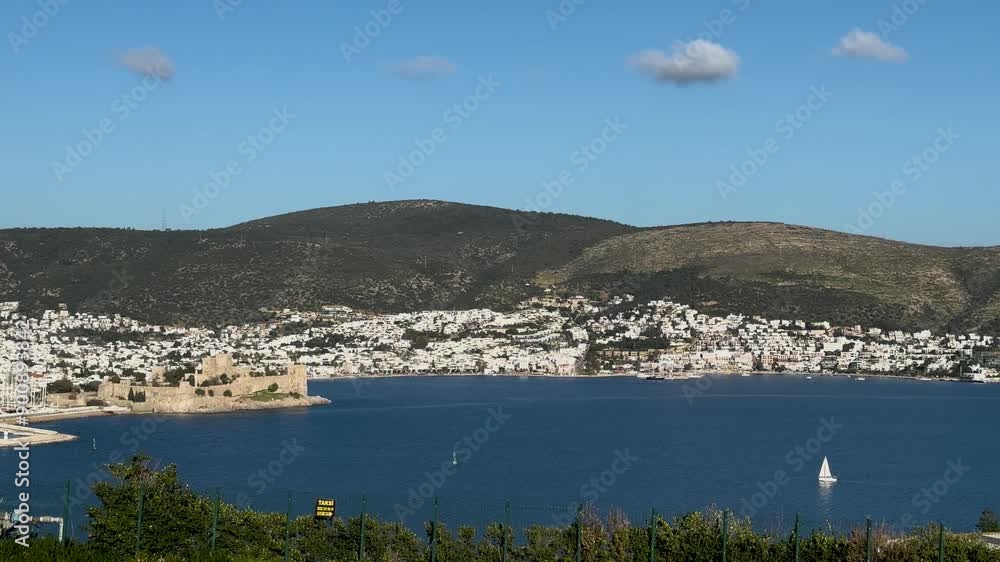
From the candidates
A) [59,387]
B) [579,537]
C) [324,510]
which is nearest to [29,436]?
[59,387]

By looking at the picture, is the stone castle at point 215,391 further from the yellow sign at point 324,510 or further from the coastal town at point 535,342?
the yellow sign at point 324,510

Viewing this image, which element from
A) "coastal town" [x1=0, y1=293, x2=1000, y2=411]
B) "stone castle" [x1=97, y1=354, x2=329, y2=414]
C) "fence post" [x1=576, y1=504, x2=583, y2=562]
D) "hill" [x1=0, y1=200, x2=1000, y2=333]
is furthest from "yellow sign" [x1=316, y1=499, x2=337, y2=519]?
"hill" [x1=0, y1=200, x2=1000, y2=333]

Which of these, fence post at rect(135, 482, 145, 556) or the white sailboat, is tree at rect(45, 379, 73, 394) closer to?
the white sailboat

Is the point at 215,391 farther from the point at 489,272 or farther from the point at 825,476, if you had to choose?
the point at 489,272

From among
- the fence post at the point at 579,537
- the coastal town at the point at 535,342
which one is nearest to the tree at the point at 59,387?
the coastal town at the point at 535,342

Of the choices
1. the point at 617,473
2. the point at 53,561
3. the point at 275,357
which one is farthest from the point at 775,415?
the point at 53,561
